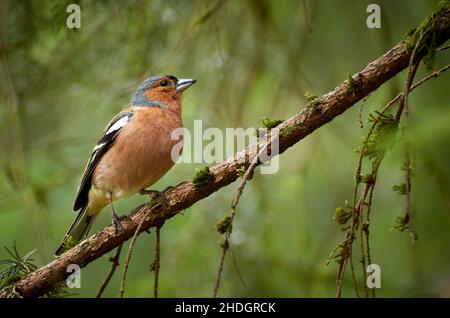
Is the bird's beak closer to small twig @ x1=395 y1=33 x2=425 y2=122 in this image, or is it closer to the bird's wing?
the bird's wing

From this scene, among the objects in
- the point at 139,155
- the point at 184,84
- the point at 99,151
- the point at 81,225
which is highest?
the point at 184,84

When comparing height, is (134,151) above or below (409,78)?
above

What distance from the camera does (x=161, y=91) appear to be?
5406mm

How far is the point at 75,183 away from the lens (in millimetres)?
5547

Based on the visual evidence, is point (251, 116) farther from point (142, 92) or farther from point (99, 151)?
point (99, 151)

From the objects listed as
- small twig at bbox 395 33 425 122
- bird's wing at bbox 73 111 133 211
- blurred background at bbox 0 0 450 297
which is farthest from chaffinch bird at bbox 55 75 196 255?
small twig at bbox 395 33 425 122

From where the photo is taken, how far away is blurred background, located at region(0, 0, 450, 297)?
15.2ft

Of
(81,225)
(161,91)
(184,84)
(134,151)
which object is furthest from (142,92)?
(81,225)

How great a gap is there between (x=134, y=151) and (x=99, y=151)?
46 centimetres

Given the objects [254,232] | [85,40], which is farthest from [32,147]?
[254,232]

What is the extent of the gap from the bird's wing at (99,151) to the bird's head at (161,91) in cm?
25
